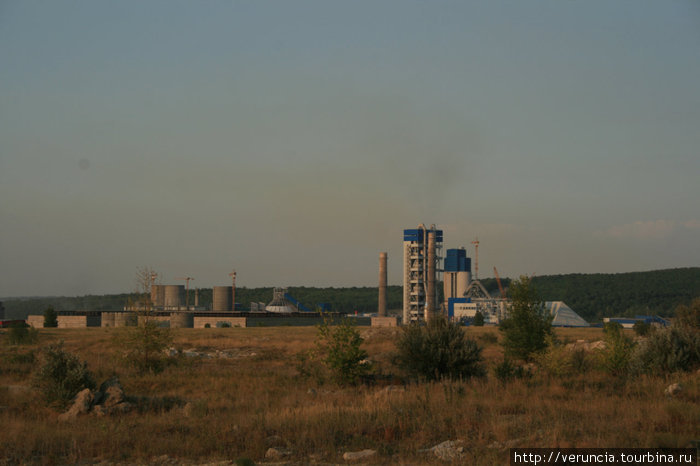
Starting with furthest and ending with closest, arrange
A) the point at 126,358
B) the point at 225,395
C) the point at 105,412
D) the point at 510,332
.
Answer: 1. the point at 510,332
2. the point at 126,358
3. the point at 225,395
4. the point at 105,412

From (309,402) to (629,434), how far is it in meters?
8.34

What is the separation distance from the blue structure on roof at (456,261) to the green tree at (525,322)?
98.8 meters

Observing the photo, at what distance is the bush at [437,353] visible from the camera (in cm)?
2102

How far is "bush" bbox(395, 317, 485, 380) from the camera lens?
21016mm

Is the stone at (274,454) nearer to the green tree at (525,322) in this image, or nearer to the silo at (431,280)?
the green tree at (525,322)

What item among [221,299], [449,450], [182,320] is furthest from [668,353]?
[221,299]

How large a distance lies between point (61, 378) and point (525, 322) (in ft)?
69.6

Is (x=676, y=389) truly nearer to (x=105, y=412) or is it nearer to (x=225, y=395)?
(x=225, y=395)

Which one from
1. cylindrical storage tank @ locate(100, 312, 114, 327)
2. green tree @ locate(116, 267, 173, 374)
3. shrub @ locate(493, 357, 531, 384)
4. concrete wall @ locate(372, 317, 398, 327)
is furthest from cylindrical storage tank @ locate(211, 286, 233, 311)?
shrub @ locate(493, 357, 531, 384)

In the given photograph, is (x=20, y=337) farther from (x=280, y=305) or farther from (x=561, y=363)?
(x=280, y=305)

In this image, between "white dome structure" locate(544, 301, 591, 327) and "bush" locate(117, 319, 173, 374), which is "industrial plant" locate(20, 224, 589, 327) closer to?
"white dome structure" locate(544, 301, 591, 327)

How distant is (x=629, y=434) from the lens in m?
11.2

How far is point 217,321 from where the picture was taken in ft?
307

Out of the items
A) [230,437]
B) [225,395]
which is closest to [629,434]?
[230,437]
